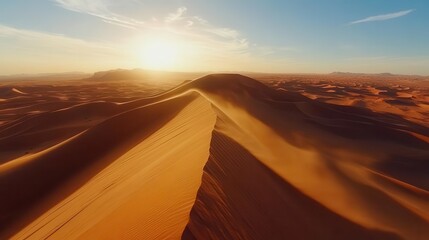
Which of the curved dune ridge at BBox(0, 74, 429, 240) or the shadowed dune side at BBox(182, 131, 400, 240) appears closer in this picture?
the shadowed dune side at BBox(182, 131, 400, 240)

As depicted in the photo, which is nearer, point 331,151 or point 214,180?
point 214,180

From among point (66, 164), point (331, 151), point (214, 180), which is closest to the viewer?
point (214, 180)

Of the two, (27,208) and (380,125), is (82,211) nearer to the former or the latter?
(27,208)

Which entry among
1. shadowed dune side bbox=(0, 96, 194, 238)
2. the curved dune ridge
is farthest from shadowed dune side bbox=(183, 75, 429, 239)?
shadowed dune side bbox=(0, 96, 194, 238)

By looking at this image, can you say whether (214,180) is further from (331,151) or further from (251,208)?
(331,151)

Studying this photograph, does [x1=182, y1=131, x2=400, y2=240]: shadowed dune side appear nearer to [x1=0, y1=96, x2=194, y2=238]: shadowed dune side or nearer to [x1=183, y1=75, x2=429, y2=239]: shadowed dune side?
[x1=183, y1=75, x2=429, y2=239]: shadowed dune side

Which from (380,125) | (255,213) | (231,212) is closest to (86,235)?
(231,212)

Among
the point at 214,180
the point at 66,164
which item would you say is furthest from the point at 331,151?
the point at 66,164

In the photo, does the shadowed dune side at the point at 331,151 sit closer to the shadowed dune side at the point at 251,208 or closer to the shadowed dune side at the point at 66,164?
the shadowed dune side at the point at 251,208

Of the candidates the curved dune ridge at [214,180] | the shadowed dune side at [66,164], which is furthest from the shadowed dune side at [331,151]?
the shadowed dune side at [66,164]
